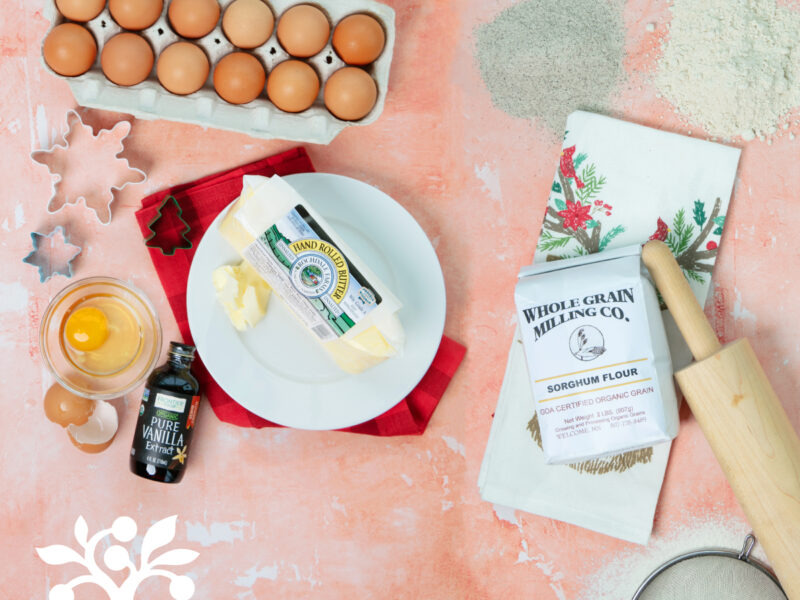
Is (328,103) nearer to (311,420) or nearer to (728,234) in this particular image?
(311,420)

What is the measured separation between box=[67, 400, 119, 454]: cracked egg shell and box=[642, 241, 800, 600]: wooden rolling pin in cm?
81

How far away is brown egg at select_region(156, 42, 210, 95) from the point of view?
0.82m

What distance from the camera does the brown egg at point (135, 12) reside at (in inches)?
31.9

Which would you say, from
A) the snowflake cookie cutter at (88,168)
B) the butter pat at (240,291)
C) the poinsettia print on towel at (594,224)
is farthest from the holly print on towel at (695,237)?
the snowflake cookie cutter at (88,168)

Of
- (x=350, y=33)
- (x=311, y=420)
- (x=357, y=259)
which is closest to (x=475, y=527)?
(x=311, y=420)

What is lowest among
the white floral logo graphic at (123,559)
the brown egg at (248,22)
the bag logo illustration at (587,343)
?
the white floral logo graphic at (123,559)

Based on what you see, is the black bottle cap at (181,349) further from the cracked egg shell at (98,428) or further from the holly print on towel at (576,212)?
the holly print on towel at (576,212)

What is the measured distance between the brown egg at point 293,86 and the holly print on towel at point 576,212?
0.38 metres

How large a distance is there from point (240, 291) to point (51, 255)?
316 mm

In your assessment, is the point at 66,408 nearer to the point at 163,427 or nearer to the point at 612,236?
the point at 163,427

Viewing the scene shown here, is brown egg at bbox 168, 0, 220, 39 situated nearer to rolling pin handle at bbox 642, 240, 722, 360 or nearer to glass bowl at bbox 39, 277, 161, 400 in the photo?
glass bowl at bbox 39, 277, 161, 400

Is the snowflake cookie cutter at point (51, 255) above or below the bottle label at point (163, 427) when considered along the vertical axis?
above

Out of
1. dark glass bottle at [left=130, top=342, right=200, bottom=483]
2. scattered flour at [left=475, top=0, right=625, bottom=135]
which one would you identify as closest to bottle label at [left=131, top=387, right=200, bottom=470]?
dark glass bottle at [left=130, top=342, right=200, bottom=483]

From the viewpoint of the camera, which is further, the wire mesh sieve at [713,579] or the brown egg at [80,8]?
the wire mesh sieve at [713,579]
